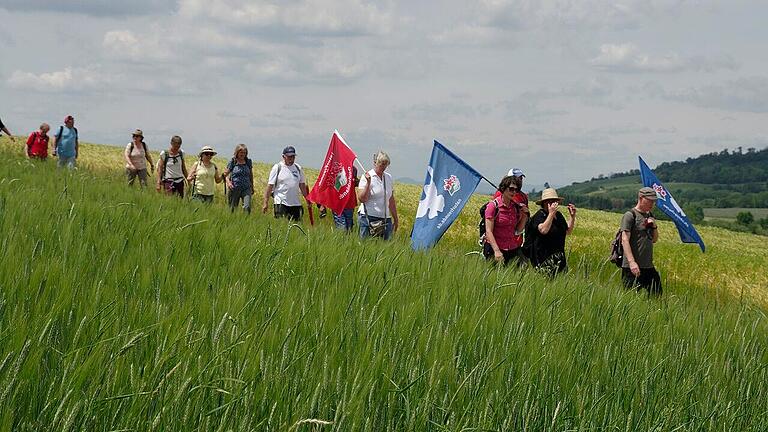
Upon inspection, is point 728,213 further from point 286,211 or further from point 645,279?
point 645,279

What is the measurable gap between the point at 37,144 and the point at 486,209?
1441 centimetres

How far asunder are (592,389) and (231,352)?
1520mm

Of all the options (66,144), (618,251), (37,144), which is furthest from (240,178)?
(37,144)

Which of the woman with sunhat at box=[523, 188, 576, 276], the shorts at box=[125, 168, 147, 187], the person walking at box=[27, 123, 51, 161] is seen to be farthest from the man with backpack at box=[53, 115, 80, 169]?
the woman with sunhat at box=[523, 188, 576, 276]

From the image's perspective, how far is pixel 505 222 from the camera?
378 inches

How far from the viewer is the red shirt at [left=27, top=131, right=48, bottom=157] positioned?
1989 cm

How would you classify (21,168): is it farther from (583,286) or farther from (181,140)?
(583,286)

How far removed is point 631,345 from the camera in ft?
15.2

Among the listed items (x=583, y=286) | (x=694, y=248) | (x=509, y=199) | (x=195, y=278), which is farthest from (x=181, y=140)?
(x=694, y=248)

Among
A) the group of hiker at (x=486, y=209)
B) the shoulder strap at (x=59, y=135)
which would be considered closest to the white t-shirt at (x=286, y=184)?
the group of hiker at (x=486, y=209)

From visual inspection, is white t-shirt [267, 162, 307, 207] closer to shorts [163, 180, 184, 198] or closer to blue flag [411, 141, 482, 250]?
blue flag [411, 141, 482, 250]

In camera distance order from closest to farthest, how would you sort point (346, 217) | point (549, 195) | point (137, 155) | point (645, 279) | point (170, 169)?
1. point (549, 195)
2. point (645, 279)
3. point (346, 217)
4. point (170, 169)
5. point (137, 155)

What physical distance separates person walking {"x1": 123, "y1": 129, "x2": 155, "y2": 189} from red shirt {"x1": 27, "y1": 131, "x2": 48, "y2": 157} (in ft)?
17.7

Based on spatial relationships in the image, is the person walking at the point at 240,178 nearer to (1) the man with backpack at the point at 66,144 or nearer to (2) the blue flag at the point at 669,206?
(2) the blue flag at the point at 669,206
